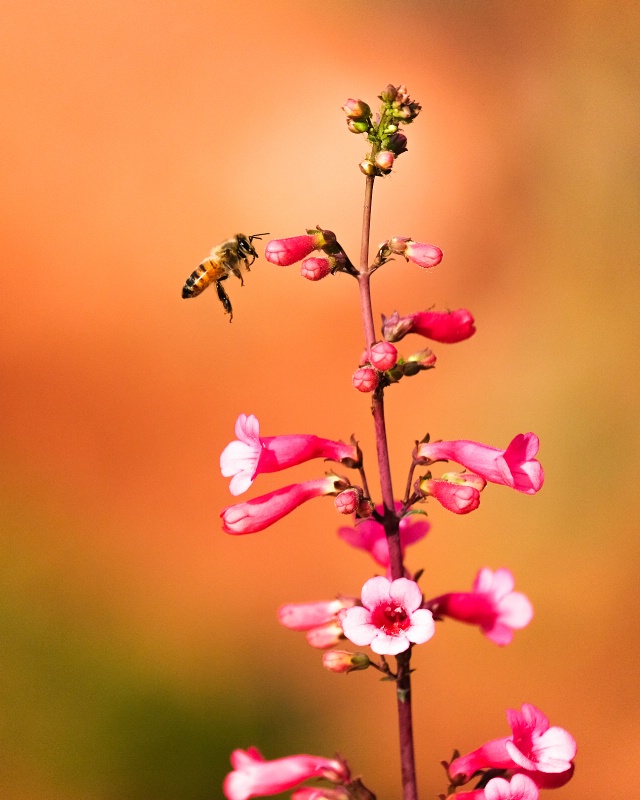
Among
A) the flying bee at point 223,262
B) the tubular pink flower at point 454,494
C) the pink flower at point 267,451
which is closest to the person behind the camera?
the tubular pink flower at point 454,494

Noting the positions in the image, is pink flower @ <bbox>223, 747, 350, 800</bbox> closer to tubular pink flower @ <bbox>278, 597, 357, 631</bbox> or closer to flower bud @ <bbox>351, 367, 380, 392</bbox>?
tubular pink flower @ <bbox>278, 597, 357, 631</bbox>

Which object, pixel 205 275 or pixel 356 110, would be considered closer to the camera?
pixel 356 110

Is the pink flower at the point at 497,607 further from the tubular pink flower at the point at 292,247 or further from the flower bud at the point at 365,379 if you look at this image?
the tubular pink flower at the point at 292,247

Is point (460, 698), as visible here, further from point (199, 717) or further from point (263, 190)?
point (263, 190)

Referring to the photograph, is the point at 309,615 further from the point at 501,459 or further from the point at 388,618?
the point at 501,459

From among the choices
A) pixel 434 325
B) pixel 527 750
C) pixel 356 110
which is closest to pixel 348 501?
pixel 434 325

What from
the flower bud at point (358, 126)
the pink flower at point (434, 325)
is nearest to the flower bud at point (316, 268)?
the pink flower at point (434, 325)

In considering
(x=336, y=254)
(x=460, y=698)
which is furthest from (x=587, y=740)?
(x=336, y=254)
